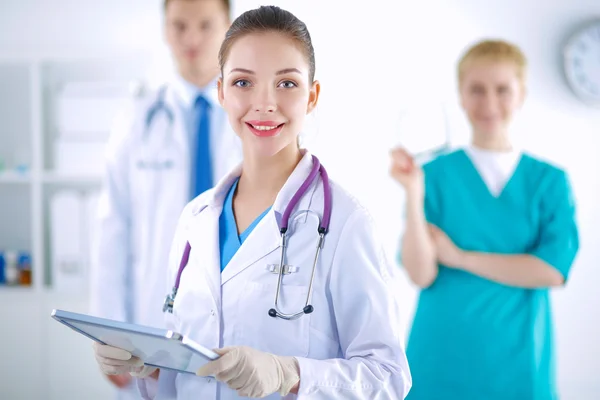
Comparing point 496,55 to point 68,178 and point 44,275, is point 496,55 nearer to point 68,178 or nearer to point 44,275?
point 68,178

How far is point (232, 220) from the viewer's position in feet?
3.89

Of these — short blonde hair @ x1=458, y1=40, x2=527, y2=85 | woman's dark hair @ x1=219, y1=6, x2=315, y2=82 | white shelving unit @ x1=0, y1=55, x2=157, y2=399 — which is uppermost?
short blonde hair @ x1=458, y1=40, x2=527, y2=85

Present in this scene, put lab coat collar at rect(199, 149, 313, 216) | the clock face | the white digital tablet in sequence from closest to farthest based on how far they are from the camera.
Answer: the white digital tablet → lab coat collar at rect(199, 149, 313, 216) → the clock face

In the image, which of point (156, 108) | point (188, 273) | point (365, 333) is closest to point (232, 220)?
point (188, 273)

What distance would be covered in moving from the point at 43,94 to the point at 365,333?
256 cm

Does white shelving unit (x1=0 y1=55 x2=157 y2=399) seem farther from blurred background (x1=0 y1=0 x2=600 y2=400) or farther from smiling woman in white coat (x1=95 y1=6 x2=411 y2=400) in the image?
smiling woman in white coat (x1=95 y1=6 x2=411 y2=400)

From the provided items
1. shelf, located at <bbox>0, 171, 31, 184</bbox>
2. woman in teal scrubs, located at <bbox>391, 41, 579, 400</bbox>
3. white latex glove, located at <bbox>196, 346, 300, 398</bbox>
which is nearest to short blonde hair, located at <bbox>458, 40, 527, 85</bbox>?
Result: woman in teal scrubs, located at <bbox>391, 41, 579, 400</bbox>

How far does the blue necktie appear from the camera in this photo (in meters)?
1.80

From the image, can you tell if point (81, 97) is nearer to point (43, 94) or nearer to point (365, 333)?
point (43, 94)

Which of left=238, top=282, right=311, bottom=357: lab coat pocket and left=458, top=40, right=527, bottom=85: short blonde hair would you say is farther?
left=458, top=40, right=527, bottom=85: short blonde hair

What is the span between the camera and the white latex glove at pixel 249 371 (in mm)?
899

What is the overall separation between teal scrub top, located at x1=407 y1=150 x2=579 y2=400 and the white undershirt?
3cm

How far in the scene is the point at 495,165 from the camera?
2.08m

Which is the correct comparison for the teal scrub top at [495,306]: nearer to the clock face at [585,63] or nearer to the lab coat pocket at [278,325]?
the lab coat pocket at [278,325]
